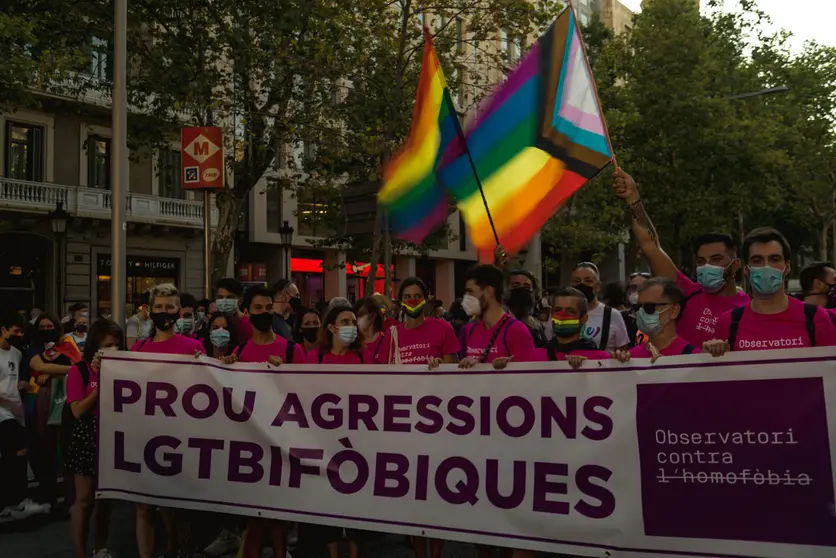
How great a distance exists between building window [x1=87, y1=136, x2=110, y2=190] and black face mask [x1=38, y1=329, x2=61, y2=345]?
57.6 ft

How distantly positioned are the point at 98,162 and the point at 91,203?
5.21 feet

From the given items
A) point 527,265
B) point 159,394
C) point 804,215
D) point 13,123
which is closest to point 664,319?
point 159,394

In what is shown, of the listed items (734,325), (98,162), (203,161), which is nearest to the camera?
(734,325)

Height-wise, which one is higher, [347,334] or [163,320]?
[163,320]

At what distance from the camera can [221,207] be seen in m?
18.3

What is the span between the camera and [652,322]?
4340 mm

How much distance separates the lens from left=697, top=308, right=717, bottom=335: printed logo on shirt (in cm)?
482

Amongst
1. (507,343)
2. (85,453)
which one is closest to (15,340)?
(85,453)

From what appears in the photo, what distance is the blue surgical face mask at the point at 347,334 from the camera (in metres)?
5.41

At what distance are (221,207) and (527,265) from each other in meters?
24.4

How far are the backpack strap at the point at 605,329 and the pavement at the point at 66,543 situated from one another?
1743mm

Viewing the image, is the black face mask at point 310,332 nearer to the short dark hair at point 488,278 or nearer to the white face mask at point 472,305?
the short dark hair at point 488,278

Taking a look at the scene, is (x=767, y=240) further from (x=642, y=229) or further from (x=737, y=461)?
(x=642, y=229)

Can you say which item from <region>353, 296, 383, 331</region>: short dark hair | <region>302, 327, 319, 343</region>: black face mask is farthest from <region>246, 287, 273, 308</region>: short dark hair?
<region>353, 296, 383, 331</region>: short dark hair
